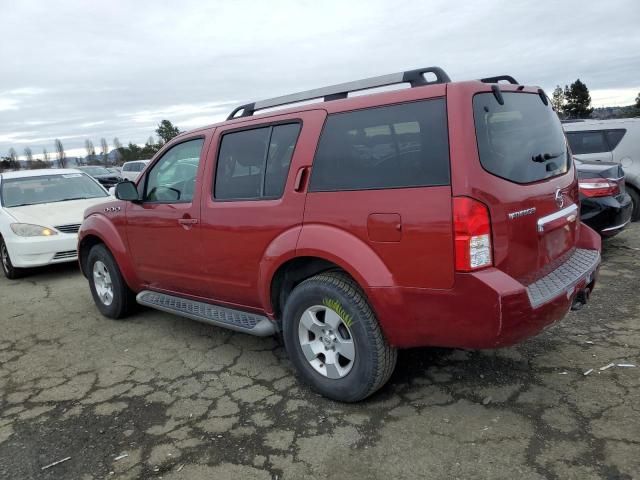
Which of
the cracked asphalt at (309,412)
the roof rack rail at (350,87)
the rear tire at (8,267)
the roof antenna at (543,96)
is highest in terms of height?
the roof rack rail at (350,87)

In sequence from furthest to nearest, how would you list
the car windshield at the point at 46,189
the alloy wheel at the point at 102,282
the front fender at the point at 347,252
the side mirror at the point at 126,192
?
the car windshield at the point at 46,189, the alloy wheel at the point at 102,282, the side mirror at the point at 126,192, the front fender at the point at 347,252

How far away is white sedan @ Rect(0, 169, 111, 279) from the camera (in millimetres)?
6945

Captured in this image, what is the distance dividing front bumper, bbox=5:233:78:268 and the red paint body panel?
4204 mm

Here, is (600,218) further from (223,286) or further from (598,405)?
(223,286)

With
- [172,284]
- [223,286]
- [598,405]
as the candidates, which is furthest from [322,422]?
[172,284]

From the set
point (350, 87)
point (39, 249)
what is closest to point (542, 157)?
point (350, 87)

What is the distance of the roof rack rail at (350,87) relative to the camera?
303 centimetres

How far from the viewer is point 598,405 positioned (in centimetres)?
293

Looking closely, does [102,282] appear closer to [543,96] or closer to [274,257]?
[274,257]

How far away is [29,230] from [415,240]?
6.17 m

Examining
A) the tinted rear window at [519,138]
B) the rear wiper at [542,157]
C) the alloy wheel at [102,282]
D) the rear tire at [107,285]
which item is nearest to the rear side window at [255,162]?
the tinted rear window at [519,138]

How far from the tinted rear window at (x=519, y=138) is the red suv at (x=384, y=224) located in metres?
0.01

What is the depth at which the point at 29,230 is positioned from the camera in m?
A: 6.96

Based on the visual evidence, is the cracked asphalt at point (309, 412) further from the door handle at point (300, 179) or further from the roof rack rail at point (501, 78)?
the roof rack rail at point (501, 78)
